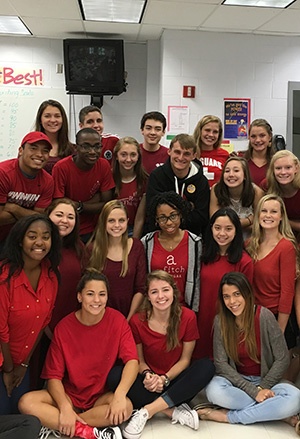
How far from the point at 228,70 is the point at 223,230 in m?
2.83

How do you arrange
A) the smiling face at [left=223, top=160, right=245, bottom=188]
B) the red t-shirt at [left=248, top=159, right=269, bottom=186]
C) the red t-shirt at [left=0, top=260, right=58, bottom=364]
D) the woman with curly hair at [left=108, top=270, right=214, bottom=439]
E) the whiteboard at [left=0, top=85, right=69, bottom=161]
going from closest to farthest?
the red t-shirt at [left=0, top=260, right=58, bottom=364] < the woman with curly hair at [left=108, top=270, right=214, bottom=439] < the smiling face at [left=223, top=160, right=245, bottom=188] < the red t-shirt at [left=248, top=159, right=269, bottom=186] < the whiteboard at [left=0, top=85, right=69, bottom=161]

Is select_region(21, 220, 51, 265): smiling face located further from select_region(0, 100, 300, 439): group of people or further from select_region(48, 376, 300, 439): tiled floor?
select_region(48, 376, 300, 439): tiled floor

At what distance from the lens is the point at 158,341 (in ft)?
8.67

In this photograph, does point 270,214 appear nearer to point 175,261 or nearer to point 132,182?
point 175,261

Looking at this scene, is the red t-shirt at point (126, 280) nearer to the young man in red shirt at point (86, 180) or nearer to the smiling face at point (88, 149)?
the young man in red shirt at point (86, 180)

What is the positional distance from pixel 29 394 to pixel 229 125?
360 centimetres

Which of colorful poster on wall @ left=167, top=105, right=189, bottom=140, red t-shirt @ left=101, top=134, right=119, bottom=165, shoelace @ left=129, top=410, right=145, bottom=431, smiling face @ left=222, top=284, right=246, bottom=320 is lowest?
shoelace @ left=129, top=410, right=145, bottom=431

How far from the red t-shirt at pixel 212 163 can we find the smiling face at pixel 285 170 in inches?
21.4

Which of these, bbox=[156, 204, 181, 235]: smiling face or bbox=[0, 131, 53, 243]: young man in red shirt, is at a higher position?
bbox=[0, 131, 53, 243]: young man in red shirt

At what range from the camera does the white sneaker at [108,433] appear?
2293 mm

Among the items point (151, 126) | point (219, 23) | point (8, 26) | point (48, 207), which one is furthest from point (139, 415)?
point (8, 26)

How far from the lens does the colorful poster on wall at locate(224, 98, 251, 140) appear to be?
5082 mm

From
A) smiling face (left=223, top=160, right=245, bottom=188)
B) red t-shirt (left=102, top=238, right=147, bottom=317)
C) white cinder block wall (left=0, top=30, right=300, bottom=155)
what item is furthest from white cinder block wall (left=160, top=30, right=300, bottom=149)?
red t-shirt (left=102, top=238, right=147, bottom=317)

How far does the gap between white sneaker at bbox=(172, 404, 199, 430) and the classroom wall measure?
3.75m
